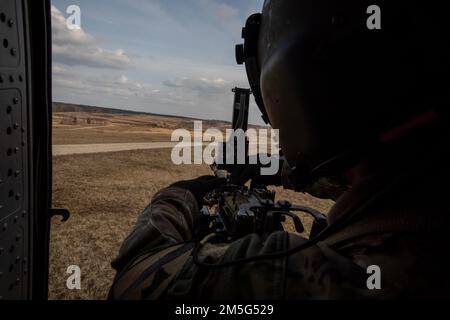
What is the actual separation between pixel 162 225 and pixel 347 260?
2.68 ft

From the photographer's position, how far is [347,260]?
0.89 metres

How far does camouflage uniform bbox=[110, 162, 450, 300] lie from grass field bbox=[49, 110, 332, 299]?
152 inches

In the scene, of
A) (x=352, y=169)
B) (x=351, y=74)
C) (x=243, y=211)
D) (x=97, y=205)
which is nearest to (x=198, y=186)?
(x=243, y=211)

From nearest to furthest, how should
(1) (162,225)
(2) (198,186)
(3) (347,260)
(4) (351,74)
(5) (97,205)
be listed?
1. (3) (347,260)
2. (4) (351,74)
3. (1) (162,225)
4. (2) (198,186)
5. (5) (97,205)

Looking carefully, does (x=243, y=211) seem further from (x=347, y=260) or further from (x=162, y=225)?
(x=347, y=260)

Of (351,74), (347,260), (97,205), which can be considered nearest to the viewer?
(347,260)

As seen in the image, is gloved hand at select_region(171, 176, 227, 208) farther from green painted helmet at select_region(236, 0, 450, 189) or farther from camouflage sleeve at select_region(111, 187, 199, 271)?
green painted helmet at select_region(236, 0, 450, 189)

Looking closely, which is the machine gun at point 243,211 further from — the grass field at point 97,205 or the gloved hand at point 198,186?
the grass field at point 97,205

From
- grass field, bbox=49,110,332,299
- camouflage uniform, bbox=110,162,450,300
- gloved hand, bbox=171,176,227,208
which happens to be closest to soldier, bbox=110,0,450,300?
camouflage uniform, bbox=110,162,450,300

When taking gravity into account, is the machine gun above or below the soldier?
below

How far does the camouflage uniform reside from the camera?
2.60 ft

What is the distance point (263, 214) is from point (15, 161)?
1.56 meters

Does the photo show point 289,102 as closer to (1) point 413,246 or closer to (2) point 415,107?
(2) point 415,107
